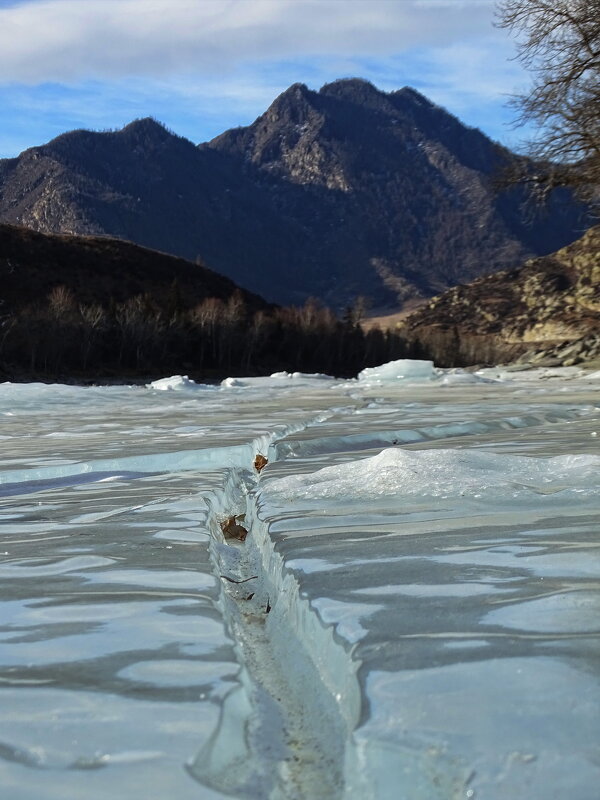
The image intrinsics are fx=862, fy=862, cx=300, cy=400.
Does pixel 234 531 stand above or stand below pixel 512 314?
below

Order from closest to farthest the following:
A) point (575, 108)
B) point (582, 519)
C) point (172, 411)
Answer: point (582, 519)
point (575, 108)
point (172, 411)

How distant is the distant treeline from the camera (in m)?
53.6

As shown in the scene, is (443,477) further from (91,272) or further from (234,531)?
(91,272)

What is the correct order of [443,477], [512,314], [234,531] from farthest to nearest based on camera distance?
[512,314], [443,477], [234,531]

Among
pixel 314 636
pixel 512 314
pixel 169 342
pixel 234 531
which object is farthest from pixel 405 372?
pixel 512 314

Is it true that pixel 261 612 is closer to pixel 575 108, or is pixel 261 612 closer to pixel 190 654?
pixel 190 654

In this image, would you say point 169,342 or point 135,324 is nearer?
point 135,324

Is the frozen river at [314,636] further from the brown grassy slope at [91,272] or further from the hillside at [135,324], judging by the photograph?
the brown grassy slope at [91,272]

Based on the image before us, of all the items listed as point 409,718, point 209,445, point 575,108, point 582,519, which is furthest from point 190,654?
point 575,108

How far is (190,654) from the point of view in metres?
1.93

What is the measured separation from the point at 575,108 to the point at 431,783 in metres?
8.80

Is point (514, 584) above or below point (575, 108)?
below

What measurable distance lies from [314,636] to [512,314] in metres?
137

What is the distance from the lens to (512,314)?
134500 millimetres
